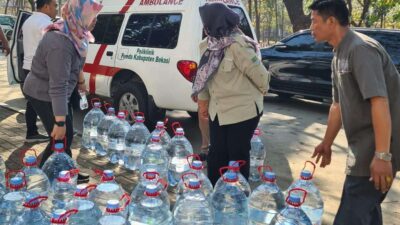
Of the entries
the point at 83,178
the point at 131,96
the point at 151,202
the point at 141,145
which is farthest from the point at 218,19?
the point at 131,96

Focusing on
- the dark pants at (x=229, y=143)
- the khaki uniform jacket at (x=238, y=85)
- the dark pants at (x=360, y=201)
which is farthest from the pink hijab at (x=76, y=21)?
the dark pants at (x=360, y=201)

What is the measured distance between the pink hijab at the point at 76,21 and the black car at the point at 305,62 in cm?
589

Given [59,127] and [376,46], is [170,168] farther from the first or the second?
[376,46]

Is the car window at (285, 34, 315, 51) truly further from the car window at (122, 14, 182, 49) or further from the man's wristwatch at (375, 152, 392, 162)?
the man's wristwatch at (375, 152, 392, 162)

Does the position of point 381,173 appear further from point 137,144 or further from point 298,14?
point 298,14

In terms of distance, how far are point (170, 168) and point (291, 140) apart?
8.21 feet

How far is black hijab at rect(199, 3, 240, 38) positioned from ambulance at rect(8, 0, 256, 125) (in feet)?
8.04

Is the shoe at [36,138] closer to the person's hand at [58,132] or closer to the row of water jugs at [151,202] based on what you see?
the row of water jugs at [151,202]

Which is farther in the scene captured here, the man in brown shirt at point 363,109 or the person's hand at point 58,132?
the person's hand at point 58,132

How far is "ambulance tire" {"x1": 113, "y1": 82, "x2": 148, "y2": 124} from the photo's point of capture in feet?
20.1

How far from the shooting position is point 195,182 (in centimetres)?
253

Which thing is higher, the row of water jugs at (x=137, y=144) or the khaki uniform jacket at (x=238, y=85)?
the khaki uniform jacket at (x=238, y=85)

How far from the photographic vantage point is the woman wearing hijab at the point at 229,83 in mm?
3164

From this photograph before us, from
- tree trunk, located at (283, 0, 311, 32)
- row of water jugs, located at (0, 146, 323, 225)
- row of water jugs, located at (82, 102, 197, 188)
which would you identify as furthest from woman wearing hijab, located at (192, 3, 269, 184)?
tree trunk, located at (283, 0, 311, 32)
